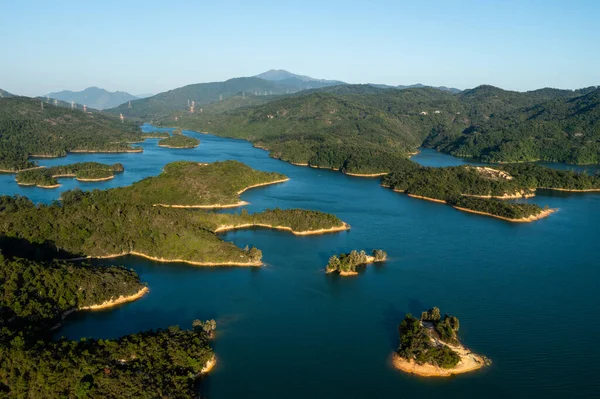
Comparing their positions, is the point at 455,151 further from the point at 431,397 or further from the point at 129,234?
the point at 431,397

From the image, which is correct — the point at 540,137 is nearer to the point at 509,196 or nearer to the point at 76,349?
the point at 509,196

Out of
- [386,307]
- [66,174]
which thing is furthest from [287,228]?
[66,174]

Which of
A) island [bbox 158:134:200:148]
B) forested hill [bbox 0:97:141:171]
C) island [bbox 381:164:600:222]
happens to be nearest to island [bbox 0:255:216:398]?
island [bbox 381:164:600:222]

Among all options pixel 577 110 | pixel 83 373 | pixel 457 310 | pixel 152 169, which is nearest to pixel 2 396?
pixel 83 373

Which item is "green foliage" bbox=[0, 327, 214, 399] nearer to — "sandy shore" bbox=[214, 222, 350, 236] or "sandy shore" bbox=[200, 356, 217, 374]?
"sandy shore" bbox=[200, 356, 217, 374]

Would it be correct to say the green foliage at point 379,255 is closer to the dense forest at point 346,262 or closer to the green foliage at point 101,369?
the dense forest at point 346,262

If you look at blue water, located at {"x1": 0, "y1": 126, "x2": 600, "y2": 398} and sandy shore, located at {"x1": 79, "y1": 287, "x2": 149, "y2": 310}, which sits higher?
blue water, located at {"x1": 0, "y1": 126, "x2": 600, "y2": 398}
